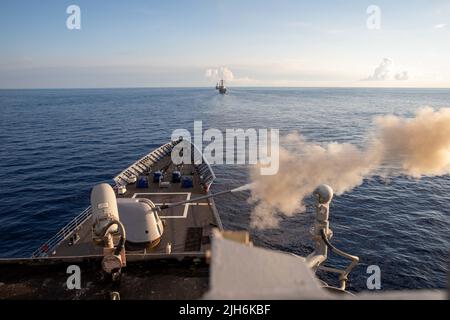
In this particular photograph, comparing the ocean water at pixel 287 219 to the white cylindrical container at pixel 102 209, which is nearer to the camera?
the white cylindrical container at pixel 102 209

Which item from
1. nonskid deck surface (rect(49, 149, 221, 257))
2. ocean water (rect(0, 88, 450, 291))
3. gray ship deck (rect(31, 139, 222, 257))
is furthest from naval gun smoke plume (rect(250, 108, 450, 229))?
gray ship deck (rect(31, 139, 222, 257))

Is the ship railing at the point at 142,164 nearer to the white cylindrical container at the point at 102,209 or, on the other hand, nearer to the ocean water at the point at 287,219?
the ocean water at the point at 287,219

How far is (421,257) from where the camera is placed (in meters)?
33.3

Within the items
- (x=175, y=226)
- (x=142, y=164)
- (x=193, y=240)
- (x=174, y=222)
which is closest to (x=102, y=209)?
(x=193, y=240)

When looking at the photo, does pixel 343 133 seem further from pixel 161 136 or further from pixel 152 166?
→ pixel 152 166

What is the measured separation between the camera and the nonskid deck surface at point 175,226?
2408 cm

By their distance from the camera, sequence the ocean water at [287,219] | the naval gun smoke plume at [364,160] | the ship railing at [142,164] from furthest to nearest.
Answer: the ship railing at [142,164], the ocean water at [287,219], the naval gun smoke plume at [364,160]

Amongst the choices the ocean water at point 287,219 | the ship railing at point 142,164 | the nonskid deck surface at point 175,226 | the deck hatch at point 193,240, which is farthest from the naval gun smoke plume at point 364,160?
the ship railing at point 142,164

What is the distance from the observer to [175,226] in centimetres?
2758

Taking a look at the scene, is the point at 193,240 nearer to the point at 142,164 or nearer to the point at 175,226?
the point at 175,226

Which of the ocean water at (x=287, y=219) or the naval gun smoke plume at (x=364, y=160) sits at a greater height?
the naval gun smoke plume at (x=364, y=160)

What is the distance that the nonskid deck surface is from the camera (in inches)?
948

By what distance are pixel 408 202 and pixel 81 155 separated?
219 feet
